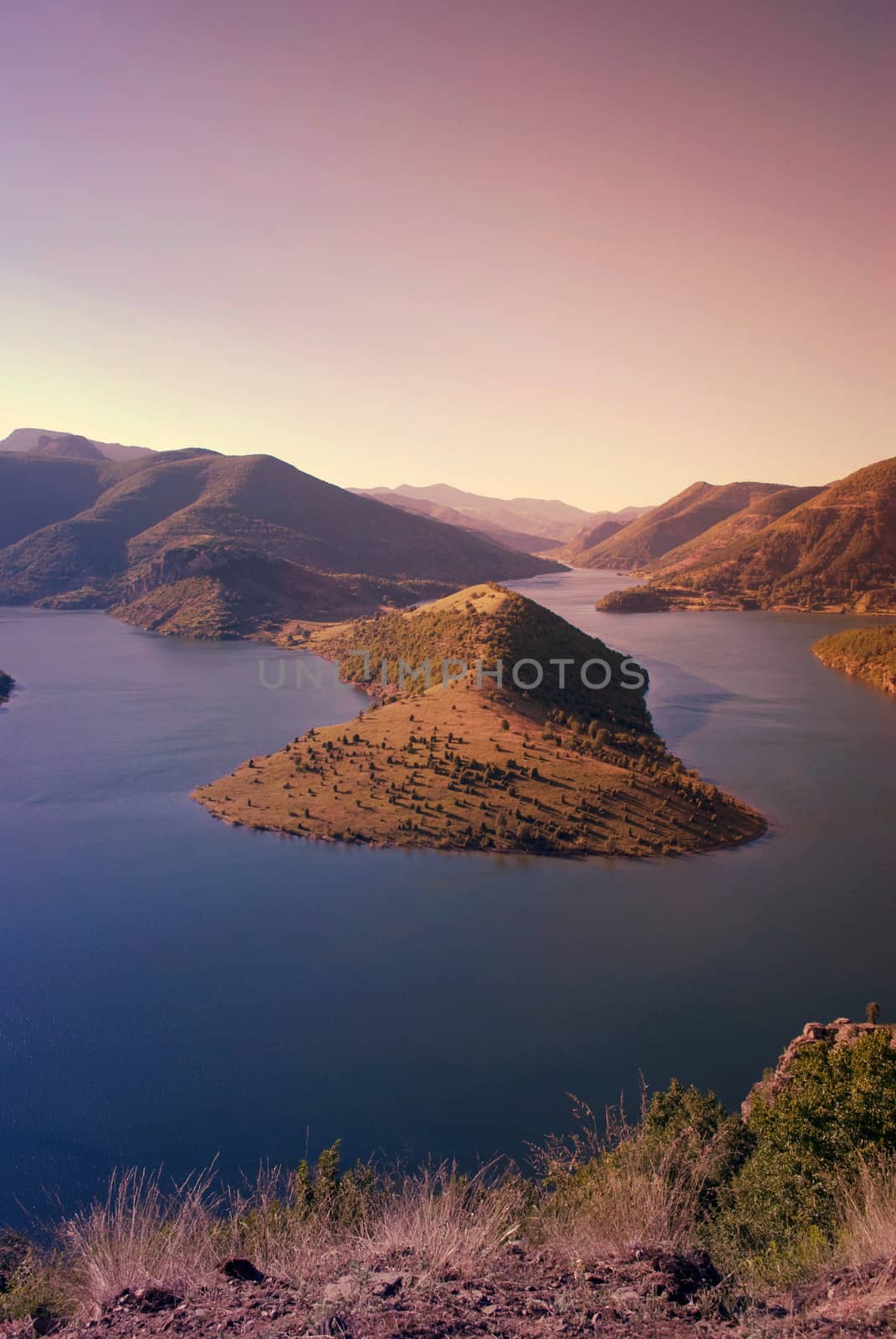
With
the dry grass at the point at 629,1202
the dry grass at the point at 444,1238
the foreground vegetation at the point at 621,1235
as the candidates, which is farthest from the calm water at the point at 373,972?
the dry grass at the point at 444,1238

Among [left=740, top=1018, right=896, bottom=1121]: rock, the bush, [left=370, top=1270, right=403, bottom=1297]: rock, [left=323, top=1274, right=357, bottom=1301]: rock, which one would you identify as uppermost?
[left=370, top=1270, right=403, bottom=1297]: rock

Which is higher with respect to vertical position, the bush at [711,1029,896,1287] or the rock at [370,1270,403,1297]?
the rock at [370,1270,403,1297]

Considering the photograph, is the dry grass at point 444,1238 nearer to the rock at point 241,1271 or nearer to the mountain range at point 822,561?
the rock at point 241,1271

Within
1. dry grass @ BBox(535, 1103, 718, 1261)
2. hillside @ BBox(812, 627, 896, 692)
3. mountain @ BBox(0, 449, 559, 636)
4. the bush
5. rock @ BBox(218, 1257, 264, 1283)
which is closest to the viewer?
rock @ BBox(218, 1257, 264, 1283)

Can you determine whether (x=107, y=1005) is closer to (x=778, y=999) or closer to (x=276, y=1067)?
(x=276, y=1067)

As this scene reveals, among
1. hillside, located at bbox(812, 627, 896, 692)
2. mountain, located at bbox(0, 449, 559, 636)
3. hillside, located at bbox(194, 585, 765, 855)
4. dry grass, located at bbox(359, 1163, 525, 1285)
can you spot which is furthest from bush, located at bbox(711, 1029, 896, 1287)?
mountain, located at bbox(0, 449, 559, 636)

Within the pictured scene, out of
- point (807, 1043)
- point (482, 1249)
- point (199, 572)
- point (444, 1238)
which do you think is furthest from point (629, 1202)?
point (199, 572)

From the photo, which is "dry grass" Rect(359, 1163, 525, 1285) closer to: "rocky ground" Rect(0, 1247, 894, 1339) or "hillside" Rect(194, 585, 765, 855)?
"rocky ground" Rect(0, 1247, 894, 1339)
